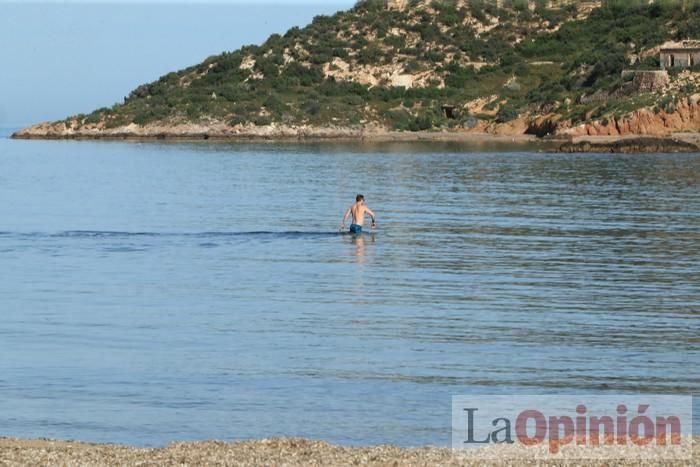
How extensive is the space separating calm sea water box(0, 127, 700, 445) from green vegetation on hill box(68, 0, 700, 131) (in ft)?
222

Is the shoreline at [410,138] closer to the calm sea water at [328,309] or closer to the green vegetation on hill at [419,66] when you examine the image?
the green vegetation on hill at [419,66]

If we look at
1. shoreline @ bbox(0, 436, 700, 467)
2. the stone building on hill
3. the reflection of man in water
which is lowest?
shoreline @ bbox(0, 436, 700, 467)

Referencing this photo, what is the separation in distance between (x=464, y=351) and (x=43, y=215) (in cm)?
2667

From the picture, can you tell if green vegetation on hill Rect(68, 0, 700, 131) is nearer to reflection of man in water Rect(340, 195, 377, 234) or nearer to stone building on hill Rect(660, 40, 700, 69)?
stone building on hill Rect(660, 40, 700, 69)

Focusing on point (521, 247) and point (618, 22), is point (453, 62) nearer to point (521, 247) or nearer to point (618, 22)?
point (618, 22)

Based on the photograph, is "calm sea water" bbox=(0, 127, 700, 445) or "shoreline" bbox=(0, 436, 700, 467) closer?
"shoreline" bbox=(0, 436, 700, 467)

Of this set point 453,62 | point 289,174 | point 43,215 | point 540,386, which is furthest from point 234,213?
point 453,62

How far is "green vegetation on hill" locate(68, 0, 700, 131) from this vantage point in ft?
392

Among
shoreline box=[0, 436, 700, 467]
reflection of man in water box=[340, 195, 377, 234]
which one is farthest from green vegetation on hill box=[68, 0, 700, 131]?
shoreline box=[0, 436, 700, 467]

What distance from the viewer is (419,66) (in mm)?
135250

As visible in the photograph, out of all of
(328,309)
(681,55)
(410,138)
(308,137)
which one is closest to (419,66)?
(308,137)

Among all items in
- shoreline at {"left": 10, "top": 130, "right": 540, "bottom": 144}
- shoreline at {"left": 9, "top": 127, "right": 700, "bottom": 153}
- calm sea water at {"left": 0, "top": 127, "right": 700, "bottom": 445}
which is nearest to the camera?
calm sea water at {"left": 0, "top": 127, "right": 700, "bottom": 445}

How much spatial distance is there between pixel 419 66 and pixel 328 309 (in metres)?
114

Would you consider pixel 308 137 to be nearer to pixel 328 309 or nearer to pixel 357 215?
pixel 357 215
